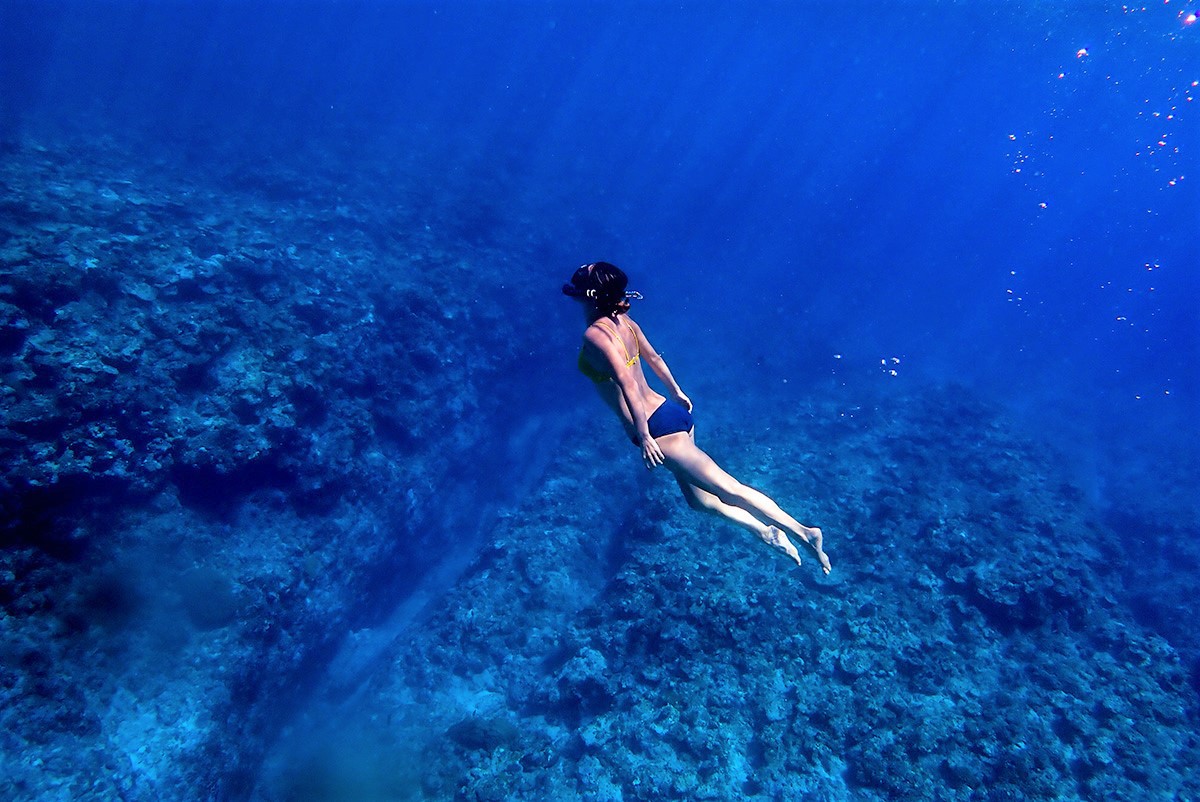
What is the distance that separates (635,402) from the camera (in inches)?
149

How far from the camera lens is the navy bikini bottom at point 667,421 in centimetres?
409

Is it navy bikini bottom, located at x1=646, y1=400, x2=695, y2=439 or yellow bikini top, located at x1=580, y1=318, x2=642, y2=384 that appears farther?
navy bikini bottom, located at x1=646, y1=400, x2=695, y2=439

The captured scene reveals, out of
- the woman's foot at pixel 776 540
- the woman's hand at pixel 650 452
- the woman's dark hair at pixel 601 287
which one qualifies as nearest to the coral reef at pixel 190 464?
the woman's hand at pixel 650 452

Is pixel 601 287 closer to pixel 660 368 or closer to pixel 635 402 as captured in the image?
pixel 635 402

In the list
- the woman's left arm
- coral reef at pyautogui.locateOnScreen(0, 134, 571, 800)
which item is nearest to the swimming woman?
the woman's left arm

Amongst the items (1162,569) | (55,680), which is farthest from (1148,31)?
(55,680)

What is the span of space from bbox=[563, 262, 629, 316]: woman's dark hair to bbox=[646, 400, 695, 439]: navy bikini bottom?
2.81 ft

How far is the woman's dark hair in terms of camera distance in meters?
3.92

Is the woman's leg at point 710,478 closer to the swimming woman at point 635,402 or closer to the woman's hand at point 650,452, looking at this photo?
the swimming woman at point 635,402

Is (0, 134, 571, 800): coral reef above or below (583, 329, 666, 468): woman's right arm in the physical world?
below

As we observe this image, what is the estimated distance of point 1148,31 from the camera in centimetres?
3378

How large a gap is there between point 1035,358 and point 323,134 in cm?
4336

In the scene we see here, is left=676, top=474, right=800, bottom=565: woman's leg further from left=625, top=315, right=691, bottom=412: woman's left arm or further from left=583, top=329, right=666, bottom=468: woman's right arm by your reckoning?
left=583, top=329, right=666, bottom=468: woman's right arm

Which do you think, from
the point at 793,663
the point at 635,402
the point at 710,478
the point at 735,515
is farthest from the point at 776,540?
the point at 793,663
